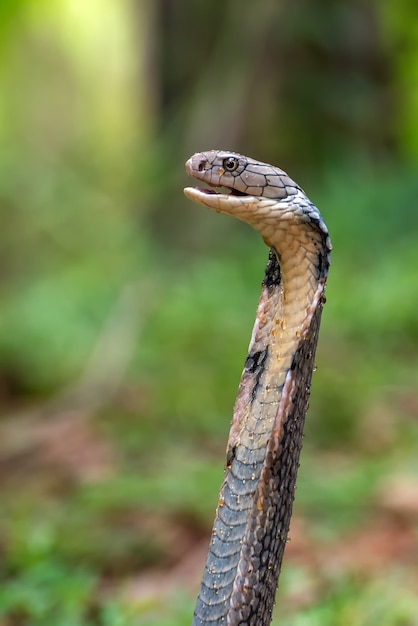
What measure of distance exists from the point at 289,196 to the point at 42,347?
237 inches

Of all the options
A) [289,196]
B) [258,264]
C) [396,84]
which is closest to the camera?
[289,196]

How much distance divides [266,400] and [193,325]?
6.01 m

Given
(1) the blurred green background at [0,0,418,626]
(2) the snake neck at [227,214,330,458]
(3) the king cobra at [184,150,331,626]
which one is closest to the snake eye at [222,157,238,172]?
(3) the king cobra at [184,150,331,626]

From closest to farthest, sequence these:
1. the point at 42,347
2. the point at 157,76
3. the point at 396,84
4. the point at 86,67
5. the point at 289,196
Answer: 1. the point at 289,196
2. the point at 42,347
3. the point at 396,84
4. the point at 157,76
5. the point at 86,67

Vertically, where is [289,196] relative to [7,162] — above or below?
below

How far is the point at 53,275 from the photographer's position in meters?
11.4

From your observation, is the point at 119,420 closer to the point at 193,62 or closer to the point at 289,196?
the point at 289,196

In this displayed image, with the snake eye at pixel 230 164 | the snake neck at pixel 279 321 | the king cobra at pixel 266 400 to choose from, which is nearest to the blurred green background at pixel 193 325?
the king cobra at pixel 266 400

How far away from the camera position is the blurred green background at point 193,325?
4309mm

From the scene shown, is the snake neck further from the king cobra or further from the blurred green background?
the blurred green background

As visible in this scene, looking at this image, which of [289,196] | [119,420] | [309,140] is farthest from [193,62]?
[289,196]

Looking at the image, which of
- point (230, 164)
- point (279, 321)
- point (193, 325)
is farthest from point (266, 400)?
point (193, 325)

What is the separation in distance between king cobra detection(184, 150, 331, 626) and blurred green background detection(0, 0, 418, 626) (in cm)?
121

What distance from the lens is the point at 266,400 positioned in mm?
2275
